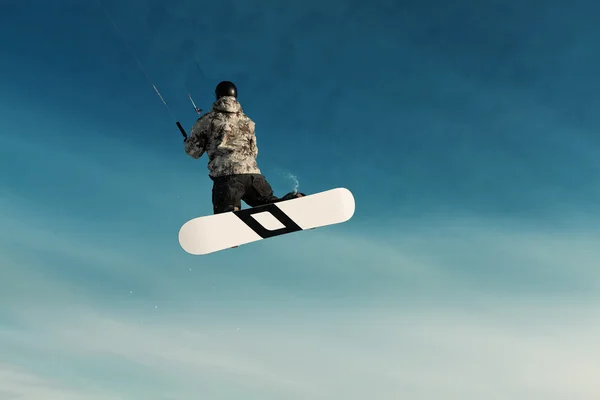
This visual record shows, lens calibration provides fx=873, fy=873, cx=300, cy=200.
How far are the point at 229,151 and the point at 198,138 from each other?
0.66 metres

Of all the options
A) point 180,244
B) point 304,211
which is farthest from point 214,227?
point 304,211

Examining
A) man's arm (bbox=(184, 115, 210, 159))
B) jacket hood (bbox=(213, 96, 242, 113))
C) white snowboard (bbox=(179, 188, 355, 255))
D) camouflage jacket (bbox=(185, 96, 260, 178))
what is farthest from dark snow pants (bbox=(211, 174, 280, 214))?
jacket hood (bbox=(213, 96, 242, 113))

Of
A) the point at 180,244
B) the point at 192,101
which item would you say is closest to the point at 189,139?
the point at 192,101

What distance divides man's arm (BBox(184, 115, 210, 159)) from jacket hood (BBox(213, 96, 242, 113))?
1.01ft

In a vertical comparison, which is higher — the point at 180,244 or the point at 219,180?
the point at 219,180

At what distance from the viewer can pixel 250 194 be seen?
1609 cm

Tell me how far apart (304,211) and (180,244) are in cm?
231

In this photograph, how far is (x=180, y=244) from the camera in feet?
50.6

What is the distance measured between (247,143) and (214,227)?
170cm

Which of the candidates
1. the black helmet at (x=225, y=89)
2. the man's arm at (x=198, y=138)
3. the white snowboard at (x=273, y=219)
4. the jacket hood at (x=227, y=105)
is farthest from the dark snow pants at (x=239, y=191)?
the black helmet at (x=225, y=89)

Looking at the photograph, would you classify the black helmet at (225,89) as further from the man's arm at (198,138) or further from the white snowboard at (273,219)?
the white snowboard at (273,219)

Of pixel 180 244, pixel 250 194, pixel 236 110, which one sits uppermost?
pixel 236 110

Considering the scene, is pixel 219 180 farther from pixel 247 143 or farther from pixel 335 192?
pixel 335 192

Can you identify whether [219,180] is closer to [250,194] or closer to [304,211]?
[250,194]
